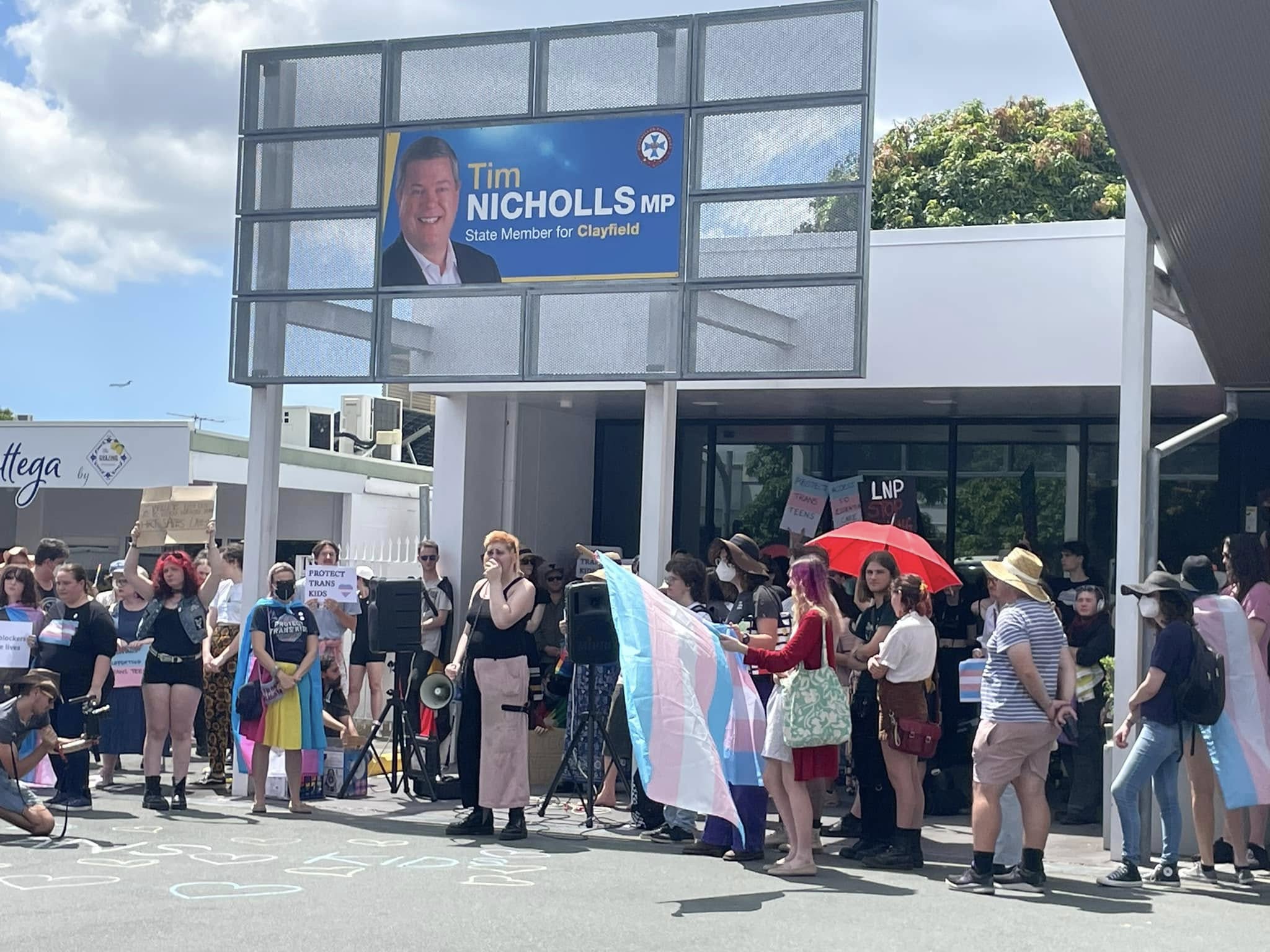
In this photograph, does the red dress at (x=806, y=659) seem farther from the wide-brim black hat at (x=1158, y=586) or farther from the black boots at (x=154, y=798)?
the black boots at (x=154, y=798)

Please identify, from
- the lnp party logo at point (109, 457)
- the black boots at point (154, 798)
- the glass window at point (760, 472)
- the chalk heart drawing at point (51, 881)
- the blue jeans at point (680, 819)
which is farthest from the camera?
the lnp party logo at point (109, 457)

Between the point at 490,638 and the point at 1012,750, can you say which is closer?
the point at 1012,750

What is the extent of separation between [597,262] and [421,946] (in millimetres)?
5689

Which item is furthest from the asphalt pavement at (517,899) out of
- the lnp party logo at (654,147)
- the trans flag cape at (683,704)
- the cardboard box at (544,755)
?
the lnp party logo at (654,147)

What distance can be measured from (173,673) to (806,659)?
4.80 meters

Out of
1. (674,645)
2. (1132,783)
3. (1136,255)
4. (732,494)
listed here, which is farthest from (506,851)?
(732,494)

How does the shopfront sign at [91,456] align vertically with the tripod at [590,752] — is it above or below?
above

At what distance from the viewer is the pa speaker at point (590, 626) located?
1062cm

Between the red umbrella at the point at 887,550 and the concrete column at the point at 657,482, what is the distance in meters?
1.11

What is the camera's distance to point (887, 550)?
1126cm

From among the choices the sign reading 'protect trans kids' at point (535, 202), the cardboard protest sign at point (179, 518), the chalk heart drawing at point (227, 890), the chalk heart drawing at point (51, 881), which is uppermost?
the sign reading 'protect trans kids' at point (535, 202)

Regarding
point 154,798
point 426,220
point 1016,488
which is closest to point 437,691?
point 154,798

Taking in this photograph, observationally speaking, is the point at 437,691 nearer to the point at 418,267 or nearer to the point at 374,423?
the point at 418,267

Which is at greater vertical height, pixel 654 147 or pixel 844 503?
pixel 654 147
